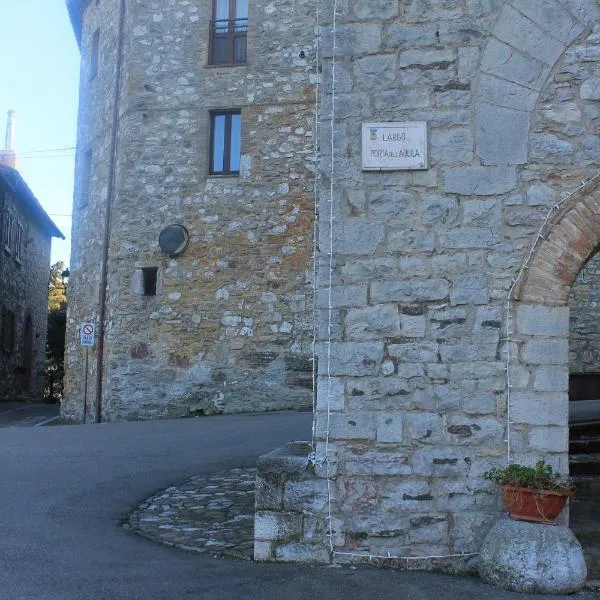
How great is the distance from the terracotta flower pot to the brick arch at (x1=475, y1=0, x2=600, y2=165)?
193 centimetres

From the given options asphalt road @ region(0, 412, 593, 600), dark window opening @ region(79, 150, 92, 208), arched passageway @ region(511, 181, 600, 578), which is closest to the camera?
asphalt road @ region(0, 412, 593, 600)

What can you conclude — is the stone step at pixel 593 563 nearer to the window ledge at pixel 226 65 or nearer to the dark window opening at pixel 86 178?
the window ledge at pixel 226 65

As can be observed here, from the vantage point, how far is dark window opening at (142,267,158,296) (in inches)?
538

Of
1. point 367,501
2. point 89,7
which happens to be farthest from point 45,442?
point 89,7

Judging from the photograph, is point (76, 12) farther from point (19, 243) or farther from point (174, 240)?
point (19, 243)

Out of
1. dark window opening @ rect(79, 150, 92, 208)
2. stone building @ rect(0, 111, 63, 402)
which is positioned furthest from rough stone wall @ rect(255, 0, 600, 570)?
stone building @ rect(0, 111, 63, 402)

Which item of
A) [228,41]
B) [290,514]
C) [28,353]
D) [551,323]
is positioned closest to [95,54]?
[228,41]

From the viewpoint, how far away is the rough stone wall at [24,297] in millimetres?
20580

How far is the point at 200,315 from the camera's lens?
43.6 feet

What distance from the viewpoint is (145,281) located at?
13.7 m

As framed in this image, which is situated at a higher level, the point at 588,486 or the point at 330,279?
the point at 330,279

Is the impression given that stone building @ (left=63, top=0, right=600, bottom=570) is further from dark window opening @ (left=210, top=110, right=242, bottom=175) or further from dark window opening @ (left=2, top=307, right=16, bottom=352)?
dark window opening @ (left=2, top=307, right=16, bottom=352)

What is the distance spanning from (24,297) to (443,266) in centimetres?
2013

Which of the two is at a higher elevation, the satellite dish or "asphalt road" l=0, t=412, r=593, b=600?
the satellite dish
